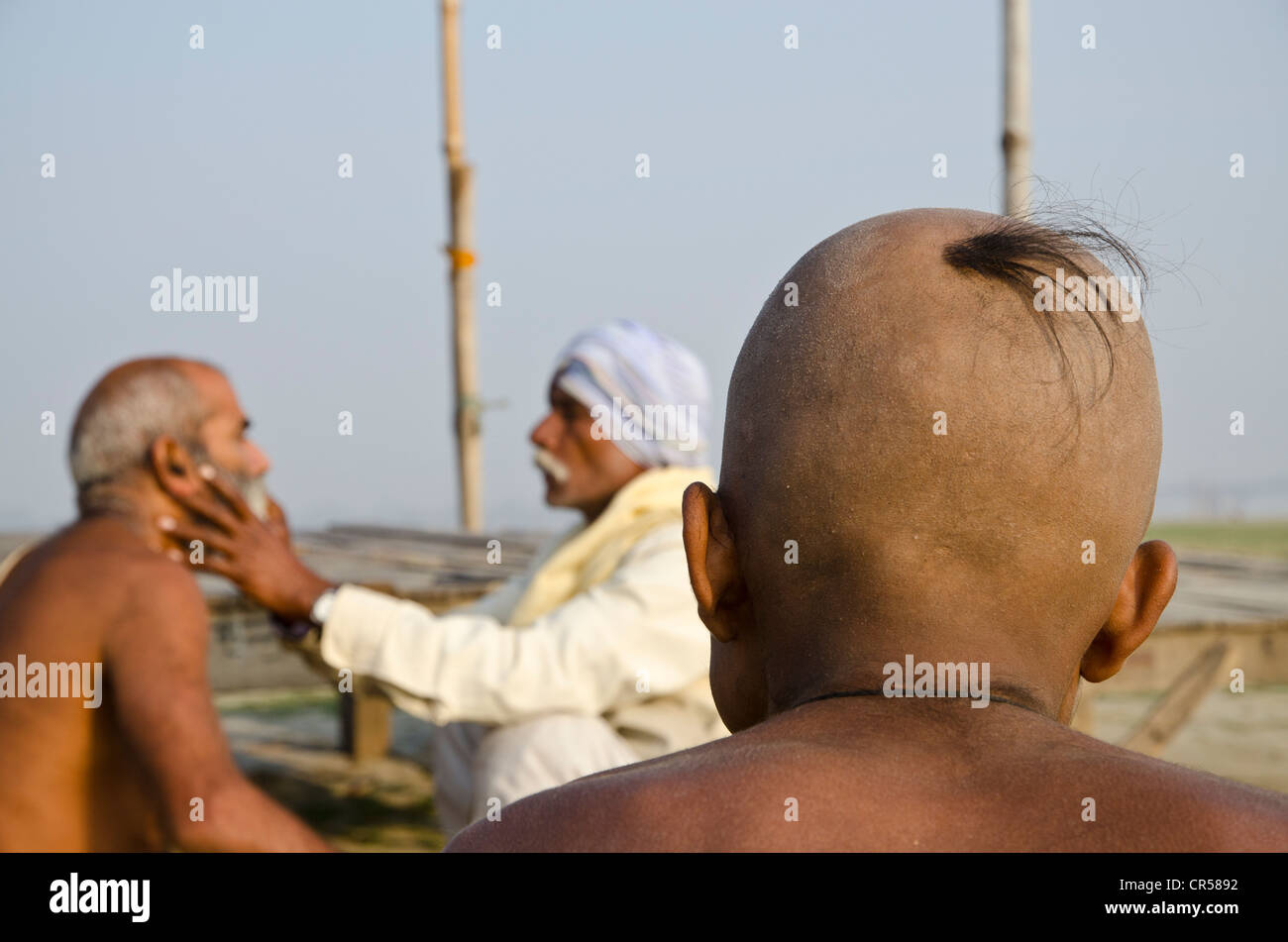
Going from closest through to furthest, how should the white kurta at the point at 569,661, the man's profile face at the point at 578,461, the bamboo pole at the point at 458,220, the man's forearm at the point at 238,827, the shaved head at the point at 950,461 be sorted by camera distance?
1. the shaved head at the point at 950,461
2. the man's forearm at the point at 238,827
3. the white kurta at the point at 569,661
4. the man's profile face at the point at 578,461
5. the bamboo pole at the point at 458,220

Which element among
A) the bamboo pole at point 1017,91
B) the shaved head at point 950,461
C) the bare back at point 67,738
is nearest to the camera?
the shaved head at point 950,461

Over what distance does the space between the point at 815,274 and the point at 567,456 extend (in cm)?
307

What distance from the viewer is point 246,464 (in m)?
3.52

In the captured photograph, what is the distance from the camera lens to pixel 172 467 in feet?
10.8

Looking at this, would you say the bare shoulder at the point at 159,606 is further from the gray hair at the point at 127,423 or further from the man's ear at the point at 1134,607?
the man's ear at the point at 1134,607

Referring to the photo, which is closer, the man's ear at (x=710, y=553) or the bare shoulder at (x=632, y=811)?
the bare shoulder at (x=632, y=811)

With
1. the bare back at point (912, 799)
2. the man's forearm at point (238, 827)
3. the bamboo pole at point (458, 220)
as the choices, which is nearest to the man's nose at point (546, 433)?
the man's forearm at point (238, 827)

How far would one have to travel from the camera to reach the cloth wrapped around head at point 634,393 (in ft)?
14.5

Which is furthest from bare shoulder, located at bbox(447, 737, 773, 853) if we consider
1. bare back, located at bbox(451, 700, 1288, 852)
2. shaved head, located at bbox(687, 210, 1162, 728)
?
shaved head, located at bbox(687, 210, 1162, 728)

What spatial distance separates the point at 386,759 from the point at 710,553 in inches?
257

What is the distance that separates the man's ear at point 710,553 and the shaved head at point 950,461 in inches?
2.4

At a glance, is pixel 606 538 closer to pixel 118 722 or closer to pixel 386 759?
pixel 118 722
